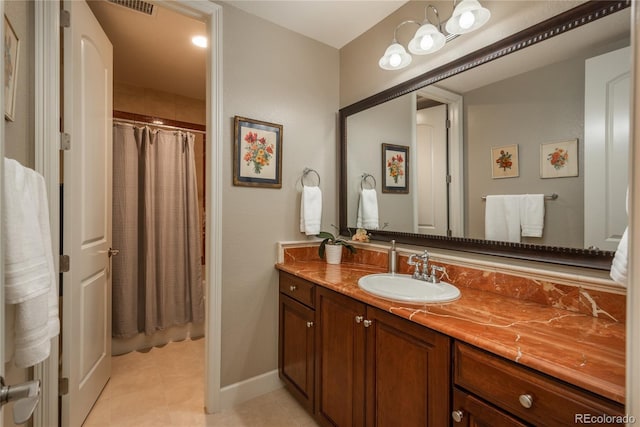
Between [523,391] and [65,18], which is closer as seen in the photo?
[523,391]

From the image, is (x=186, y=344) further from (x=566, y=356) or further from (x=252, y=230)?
(x=566, y=356)

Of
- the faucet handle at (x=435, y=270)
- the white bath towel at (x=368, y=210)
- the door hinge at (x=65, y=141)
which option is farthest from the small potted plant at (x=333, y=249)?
the door hinge at (x=65, y=141)

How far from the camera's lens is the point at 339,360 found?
4.56 ft

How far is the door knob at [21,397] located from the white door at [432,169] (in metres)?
1.61

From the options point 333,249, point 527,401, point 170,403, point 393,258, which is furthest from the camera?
point 333,249

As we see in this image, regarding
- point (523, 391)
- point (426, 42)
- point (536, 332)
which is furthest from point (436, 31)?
point (523, 391)

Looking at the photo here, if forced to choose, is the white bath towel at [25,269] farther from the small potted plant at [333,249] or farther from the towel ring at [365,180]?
the towel ring at [365,180]

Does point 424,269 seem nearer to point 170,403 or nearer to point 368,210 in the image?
point 368,210

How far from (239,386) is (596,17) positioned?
2.48 m

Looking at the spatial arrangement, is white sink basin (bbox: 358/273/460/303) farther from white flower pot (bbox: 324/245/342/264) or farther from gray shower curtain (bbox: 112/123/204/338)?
gray shower curtain (bbox: 112/123/204/338)

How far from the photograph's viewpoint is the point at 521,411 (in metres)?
0.76

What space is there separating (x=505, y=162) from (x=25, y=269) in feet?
5.73

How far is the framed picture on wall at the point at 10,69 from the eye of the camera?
3.13ft

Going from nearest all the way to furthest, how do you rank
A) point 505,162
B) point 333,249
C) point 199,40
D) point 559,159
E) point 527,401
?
1. point 527,401
2. point 559,159
3. point 505,162
4. point 333,249
5. point 199,40
